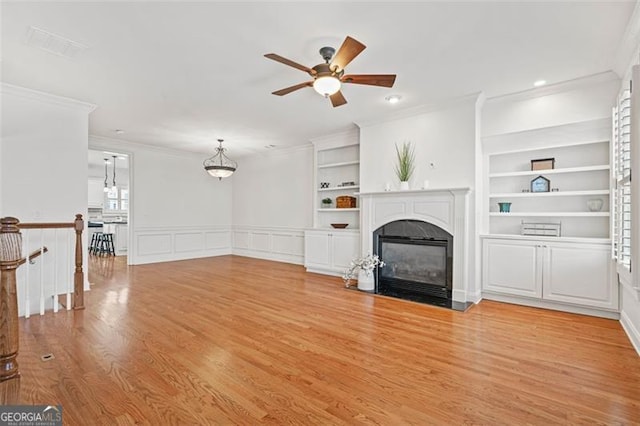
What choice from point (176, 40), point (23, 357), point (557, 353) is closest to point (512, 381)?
point (557, 353)

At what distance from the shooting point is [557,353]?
105 inches

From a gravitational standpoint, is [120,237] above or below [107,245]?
above

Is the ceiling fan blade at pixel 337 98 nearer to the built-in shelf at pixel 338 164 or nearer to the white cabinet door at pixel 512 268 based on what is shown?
the built-in shelf at pixel 338 164

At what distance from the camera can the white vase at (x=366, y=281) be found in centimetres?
495

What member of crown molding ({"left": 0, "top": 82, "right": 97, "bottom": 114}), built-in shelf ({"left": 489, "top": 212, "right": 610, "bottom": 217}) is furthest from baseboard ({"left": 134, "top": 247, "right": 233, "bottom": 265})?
built-in shelf ({"left": 489, "top": 212, "right": 610, "bottom": 217})

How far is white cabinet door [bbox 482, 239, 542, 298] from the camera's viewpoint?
395 cm

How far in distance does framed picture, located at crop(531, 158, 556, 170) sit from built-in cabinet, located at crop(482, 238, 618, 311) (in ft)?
3.50

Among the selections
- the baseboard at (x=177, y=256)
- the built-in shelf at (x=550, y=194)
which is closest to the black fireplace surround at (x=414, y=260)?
the built-in shelf at (x=550, y=194)

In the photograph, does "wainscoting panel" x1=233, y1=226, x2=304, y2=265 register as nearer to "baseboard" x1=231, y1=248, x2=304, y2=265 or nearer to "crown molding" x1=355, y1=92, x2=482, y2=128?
"baseboard" x1=231, y1=248, x2=304, y2=265

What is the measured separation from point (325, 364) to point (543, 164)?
4016 mm

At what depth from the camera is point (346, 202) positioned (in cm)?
625

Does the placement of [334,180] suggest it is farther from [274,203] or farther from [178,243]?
[178,243]

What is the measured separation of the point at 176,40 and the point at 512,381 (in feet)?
13.5

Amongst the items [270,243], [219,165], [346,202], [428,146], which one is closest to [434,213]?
[428,146]
